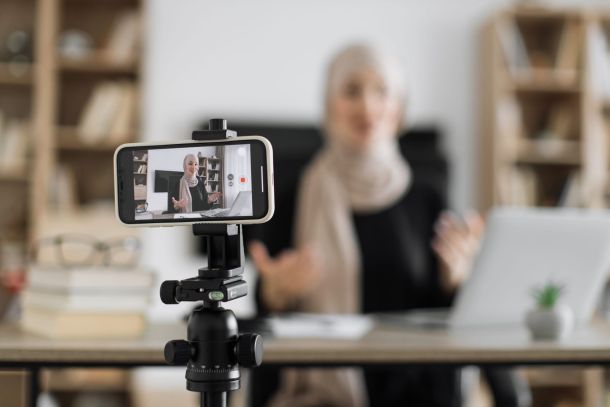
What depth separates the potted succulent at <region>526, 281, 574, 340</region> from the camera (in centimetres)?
132

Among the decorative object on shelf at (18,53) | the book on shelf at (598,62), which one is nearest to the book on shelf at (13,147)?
the decorative object on shelf at (18,53)

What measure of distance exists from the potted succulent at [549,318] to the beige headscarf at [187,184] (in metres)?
0.75

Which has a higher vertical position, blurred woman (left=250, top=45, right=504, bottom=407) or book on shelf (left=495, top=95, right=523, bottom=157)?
book on shelf (left=495, top=95, right=523, bottom=157)

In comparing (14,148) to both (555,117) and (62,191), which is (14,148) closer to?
(62,191)

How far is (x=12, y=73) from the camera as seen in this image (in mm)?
3551

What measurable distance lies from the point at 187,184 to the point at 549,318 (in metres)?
0.76

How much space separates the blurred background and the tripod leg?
2.83 m

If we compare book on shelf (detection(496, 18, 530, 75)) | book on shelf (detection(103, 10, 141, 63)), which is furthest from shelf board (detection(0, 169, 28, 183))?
book on shelf (detection(496, 18, 530, 75))

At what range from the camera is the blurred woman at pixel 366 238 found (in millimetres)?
1851

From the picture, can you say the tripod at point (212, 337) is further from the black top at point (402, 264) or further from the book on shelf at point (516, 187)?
the book on shelf at point (516, 187)

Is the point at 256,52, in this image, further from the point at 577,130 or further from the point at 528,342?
the point at 528,342

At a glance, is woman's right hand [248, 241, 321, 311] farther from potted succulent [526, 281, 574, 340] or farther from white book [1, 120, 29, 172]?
white book [1, 120, 29, 172]

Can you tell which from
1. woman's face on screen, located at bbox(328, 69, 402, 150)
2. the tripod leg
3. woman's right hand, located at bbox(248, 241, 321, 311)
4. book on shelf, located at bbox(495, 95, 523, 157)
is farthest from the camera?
book on shelf, located at bbox(495, 95, 523, 157)

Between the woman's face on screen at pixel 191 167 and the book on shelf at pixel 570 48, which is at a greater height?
the book on shelf at pixel 570 48
